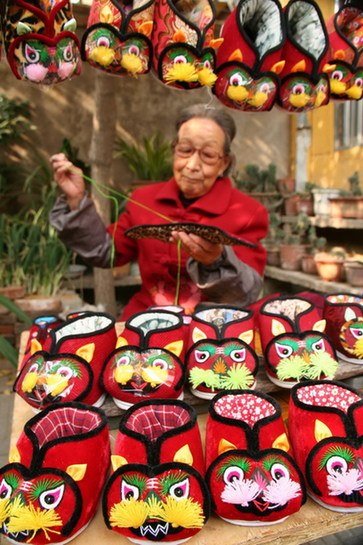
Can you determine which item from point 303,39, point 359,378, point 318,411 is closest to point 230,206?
point 303,39

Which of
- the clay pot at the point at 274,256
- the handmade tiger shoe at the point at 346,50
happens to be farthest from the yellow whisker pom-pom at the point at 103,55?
the clay pot at the point at 274,256

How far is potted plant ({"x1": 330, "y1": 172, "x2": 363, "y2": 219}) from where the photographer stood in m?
3.16

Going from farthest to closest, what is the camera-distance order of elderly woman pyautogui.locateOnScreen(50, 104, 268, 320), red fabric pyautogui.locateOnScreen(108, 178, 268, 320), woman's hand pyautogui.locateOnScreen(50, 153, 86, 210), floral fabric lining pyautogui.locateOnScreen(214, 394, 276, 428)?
red fabric pyautogui.locateOnScreen(108, 178, 268, 320) → elderly woman pyautogui.locateOnScreen(50, 104, 268, 320) → woman's hand pyautogui.locateOnScreen(50, 153, 86, 210) → floral fabric lining pyautogui.locateOnScreen(214, 394, 276, 428)

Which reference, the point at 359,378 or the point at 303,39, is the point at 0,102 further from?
the point at 359,378

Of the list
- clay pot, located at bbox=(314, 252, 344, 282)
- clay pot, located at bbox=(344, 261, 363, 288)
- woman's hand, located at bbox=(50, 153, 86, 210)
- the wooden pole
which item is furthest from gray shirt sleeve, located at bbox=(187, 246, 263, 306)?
clay pot, located at bbox=(314, 252, 344, 282)

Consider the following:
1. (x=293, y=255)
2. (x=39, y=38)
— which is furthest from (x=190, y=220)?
(x=293, y=255)

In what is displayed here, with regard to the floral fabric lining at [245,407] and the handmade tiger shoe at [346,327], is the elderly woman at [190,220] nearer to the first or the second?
the handmade tiger shoe at [346,327]

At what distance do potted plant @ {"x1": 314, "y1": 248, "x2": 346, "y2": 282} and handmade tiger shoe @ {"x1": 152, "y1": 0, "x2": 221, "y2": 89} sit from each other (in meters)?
2.30

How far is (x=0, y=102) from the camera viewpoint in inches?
134

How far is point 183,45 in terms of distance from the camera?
0.96 metres

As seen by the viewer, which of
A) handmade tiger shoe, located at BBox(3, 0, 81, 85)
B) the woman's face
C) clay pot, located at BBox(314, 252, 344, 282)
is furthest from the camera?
clay pot, located at BBox(314, 252, 344, 282)

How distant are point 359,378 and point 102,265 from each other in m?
1.12

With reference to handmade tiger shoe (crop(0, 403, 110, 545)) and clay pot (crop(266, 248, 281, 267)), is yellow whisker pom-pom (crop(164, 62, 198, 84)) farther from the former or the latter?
clay pot (crop(266, 248, 281, 267))

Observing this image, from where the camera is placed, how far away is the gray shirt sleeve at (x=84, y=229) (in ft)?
5.05
